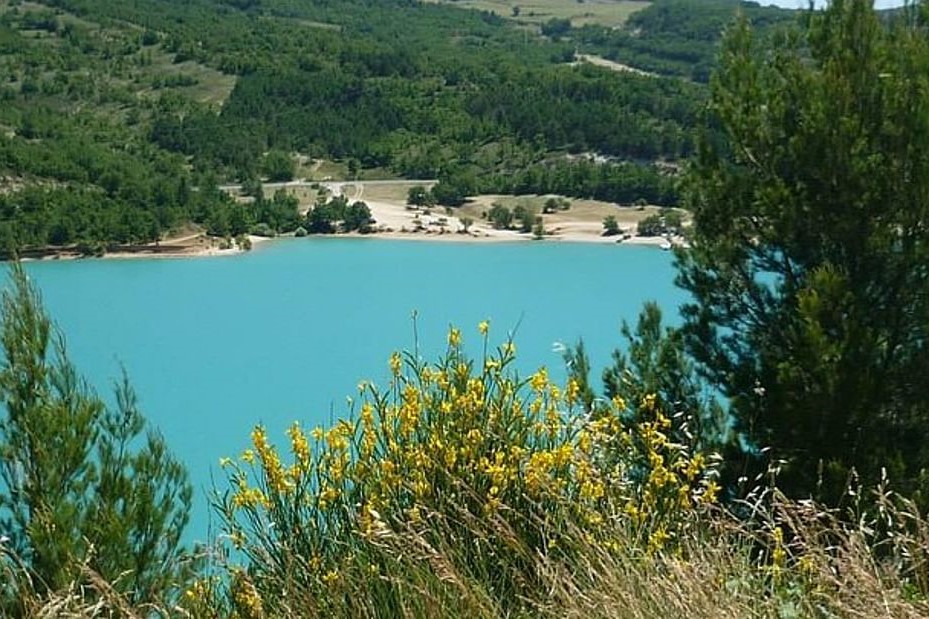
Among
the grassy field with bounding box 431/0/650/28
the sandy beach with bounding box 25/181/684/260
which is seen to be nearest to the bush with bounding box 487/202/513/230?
the sandy beach with bounding box 25/181/684/260

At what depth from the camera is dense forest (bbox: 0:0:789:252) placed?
3553 centimetres

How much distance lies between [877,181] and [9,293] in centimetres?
335

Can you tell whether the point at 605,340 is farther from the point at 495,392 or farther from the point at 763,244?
the point at 495,392

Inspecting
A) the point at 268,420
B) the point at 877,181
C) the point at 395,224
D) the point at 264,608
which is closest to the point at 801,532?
the point at 264,608

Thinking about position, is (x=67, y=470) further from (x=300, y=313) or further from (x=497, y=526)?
(x=300, y=313)

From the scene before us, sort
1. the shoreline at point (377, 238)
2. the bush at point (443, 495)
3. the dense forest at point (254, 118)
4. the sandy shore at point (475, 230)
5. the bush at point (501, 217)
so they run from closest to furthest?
1. the bush at point (443, 495)
2. the shoreline at point (377, 238)
3. the dense forest at point (254, 118)
4. the sandy shore at point (475, 230)
5. the bush at point (501, 217)

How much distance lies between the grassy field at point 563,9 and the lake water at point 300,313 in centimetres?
6326

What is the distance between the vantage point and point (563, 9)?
332ft

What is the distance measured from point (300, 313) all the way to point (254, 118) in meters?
26.8

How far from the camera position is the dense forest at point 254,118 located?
3553 centimetres

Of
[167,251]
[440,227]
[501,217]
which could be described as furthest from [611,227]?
[167,251]

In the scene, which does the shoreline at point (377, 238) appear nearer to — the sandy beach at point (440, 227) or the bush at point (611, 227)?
the sandy beach at point (440, 227)

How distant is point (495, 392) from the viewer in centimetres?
268

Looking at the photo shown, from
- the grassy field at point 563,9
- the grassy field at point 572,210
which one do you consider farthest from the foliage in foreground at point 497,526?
the grassy field at point 563,9
